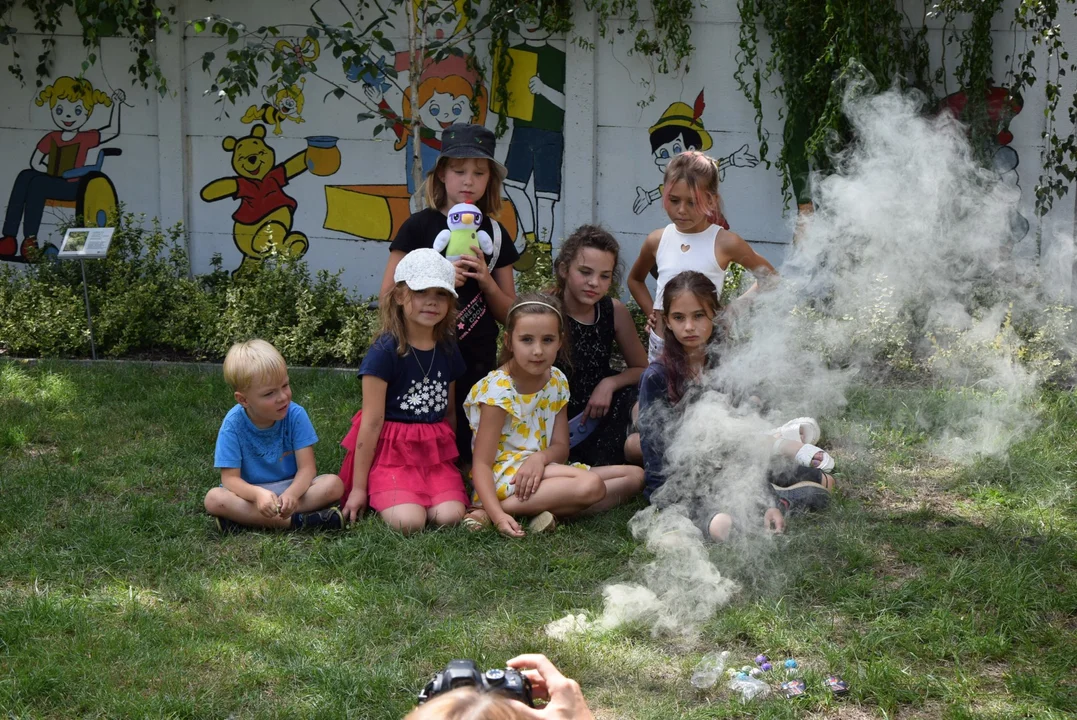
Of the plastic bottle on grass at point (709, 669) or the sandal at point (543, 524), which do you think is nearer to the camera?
the plastic bottle on grass at point (709, 669)

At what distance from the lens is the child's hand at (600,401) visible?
4250mm

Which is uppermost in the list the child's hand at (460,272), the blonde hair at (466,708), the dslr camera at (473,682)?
the child's hand at (460,272)

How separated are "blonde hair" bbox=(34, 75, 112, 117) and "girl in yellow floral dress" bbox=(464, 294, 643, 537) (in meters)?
5.68

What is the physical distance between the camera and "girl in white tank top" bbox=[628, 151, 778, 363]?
4.19 metres

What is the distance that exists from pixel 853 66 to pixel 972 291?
59.6 inches

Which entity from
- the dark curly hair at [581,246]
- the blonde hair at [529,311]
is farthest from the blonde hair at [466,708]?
the dark curly hair at [581,246]

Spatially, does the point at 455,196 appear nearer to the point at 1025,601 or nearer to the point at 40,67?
the point at 1025,601

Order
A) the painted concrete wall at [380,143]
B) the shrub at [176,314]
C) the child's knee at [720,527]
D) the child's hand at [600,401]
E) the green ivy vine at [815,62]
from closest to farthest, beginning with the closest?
the child's knee at [720,527] < the child's hand at [600,401] < the green ivy vine at [815,62] < the shrub at [176,314] < the painted concrete wall at [380,143]

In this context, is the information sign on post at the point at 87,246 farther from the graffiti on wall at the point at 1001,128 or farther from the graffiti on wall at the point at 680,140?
the graffiti on wall at the point at 1001,128

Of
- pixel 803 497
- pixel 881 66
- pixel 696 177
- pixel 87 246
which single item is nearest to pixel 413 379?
pixel 696 177

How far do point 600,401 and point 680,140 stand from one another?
11.0 ft

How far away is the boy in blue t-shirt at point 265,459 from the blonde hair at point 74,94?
5.40 m

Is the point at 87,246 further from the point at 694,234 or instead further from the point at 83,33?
the point at 694,234

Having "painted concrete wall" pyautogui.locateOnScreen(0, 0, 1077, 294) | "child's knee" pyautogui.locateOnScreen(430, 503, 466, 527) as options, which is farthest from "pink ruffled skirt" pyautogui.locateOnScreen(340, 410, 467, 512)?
"painted concrete wall" pyautogui.locateOnScreen(0, 0, 1077, 294)
